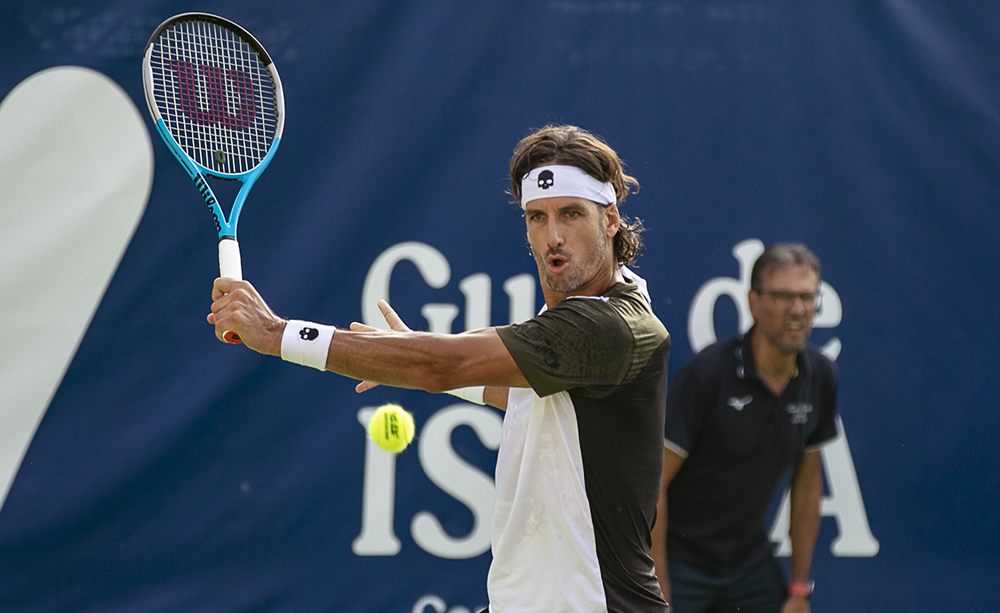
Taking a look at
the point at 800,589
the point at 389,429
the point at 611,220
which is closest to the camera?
the point at 611,220

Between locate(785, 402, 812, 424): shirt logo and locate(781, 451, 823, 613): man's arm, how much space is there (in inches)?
5.7

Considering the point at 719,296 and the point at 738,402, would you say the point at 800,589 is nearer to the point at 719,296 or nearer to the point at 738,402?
the point at 738,402

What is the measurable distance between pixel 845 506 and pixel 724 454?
0.69 metres

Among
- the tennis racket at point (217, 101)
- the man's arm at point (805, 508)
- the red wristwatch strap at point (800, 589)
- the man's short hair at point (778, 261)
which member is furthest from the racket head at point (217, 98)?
the red wristwatch strap at point (800, 589)

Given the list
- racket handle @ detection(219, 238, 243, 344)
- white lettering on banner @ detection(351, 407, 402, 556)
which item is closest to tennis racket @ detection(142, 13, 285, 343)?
racket handle @ detection(219, 238, 243, 344)

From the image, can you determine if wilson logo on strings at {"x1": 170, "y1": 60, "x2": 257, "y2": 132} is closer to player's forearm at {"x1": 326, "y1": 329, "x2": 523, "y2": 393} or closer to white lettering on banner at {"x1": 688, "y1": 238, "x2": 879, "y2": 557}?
player's forearm at {"x1": 326, "y1": 329, "x2": 523, "y2": 393}

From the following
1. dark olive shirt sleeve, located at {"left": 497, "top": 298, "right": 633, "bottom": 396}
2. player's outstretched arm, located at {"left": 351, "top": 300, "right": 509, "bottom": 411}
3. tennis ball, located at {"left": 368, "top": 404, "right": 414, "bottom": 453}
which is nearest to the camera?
dark olive shirt sleeve, located at {"left": 497, "top": 298, "right": 633, "bottom": 396}

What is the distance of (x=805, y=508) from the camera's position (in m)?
3.15

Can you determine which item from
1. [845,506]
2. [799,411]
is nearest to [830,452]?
[845,506]

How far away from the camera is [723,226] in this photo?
11.1 feet

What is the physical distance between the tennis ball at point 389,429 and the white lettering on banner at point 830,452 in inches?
43.0

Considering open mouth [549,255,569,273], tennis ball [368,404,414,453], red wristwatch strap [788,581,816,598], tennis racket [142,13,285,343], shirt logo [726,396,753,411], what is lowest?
red wristwatch strap [788,581,816,598]

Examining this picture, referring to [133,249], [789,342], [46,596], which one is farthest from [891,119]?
[46,596]

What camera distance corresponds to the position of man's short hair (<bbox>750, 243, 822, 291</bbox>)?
3109mm
